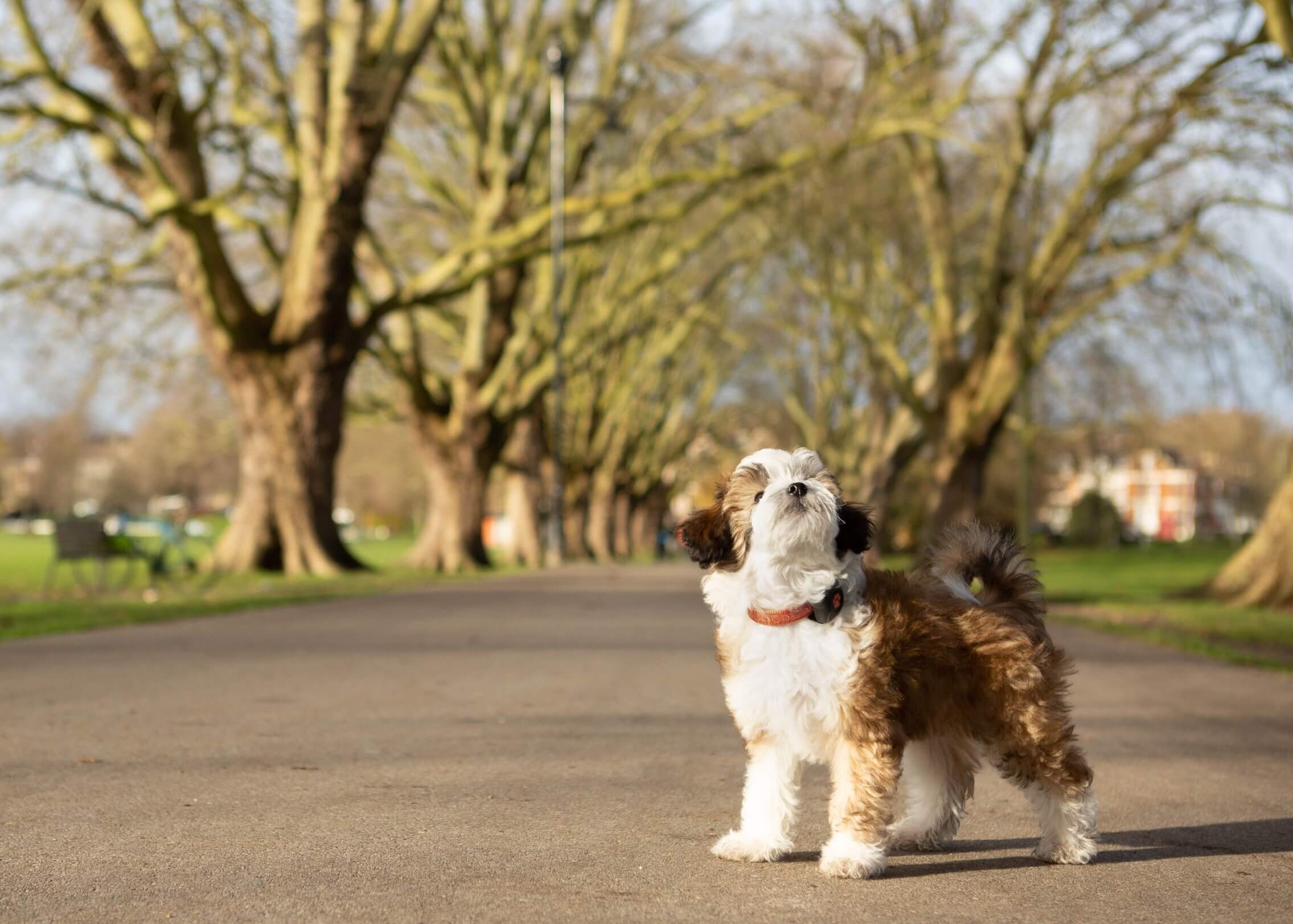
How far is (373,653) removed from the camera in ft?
41.4

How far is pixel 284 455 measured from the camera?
79.4 feet

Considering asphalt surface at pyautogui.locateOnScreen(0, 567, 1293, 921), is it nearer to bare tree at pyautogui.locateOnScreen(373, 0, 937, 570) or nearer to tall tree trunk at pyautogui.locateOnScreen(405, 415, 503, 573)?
bare tree at pyautogui.locateOnScreen(373, 0, 937, 570)

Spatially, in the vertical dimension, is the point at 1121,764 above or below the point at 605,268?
below

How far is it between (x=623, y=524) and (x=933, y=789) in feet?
182

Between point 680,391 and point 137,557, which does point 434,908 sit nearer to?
point 137,557

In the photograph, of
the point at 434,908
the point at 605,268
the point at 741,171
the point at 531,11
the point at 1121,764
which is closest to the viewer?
the point at 434,908

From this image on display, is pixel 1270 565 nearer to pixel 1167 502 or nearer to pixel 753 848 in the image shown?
pixel 753 848

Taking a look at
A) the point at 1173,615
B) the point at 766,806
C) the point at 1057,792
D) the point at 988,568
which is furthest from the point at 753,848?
the point at 1173,615

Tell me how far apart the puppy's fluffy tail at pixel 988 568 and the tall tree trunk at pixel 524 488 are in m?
35.6

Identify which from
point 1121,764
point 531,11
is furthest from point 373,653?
point 531,11

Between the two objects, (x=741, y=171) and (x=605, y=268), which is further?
(x=605, y=268)

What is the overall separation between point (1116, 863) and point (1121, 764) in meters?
2.50

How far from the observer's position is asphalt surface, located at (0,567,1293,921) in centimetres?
464

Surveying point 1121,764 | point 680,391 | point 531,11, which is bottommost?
point 1121,764
